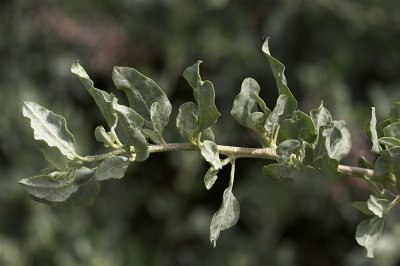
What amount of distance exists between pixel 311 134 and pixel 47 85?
2015mm

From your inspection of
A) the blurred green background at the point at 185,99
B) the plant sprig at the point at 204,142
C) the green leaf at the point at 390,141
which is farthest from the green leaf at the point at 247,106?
the blurred green background at the point at 185,99

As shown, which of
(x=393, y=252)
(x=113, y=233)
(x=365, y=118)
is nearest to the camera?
(x=393, y=252)

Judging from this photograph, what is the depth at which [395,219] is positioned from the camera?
7.33 feet

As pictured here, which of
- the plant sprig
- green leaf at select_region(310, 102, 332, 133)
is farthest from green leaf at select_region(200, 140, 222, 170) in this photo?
green leaf at select_region(310, 102, 332, 133)

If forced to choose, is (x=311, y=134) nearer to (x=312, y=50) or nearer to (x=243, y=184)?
(x=243, y=184)

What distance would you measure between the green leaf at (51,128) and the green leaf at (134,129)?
0.21 ft

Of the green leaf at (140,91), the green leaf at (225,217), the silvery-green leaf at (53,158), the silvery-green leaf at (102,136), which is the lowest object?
the green leaf at (225,217)

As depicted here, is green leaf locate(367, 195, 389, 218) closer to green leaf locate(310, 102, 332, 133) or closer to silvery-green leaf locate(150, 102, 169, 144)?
green leaf locate(310, 102, 332, 133)

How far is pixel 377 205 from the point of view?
0.87 m

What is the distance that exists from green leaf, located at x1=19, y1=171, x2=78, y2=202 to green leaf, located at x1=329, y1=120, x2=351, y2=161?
0.90 feet

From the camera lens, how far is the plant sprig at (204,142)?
84 cm

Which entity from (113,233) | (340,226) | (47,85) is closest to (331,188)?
(340,226)

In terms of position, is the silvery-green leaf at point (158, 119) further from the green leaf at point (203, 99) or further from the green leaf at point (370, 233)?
the green leaf at point (370, 233)

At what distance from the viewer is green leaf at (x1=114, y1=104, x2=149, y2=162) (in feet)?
2.73
